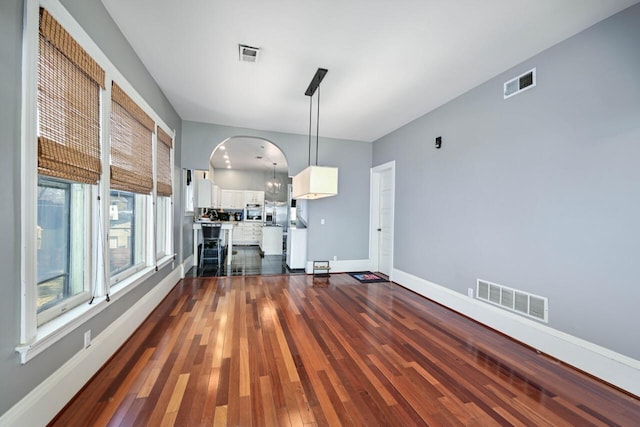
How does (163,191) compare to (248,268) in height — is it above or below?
above

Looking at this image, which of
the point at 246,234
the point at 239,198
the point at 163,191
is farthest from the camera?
the point at 239,198

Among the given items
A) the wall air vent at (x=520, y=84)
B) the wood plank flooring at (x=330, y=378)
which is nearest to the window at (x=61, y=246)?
the wood plank flooring at (x=330, y=378)

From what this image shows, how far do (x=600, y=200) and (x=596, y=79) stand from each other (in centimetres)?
102

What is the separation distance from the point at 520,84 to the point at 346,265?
416cm

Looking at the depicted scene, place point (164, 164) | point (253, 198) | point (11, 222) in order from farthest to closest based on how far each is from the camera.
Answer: point (253, 198)
point (164, 164)
point (11, 222)

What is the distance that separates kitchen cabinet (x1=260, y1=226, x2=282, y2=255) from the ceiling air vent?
5124 millimetres

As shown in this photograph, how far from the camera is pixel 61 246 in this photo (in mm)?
1826

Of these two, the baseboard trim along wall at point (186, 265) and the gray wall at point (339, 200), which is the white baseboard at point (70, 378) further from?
the gray wall at point (339, 200)

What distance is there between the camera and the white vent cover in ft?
8.29

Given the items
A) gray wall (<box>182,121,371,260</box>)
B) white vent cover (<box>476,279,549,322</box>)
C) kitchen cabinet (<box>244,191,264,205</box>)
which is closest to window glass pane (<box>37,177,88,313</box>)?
gray wall (<box>182,121,371,260</box>)

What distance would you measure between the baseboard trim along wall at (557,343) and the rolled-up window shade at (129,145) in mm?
4133

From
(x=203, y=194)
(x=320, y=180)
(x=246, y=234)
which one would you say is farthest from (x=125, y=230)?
(x=246, y=234)

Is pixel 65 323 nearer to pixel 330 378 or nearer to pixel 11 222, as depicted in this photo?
pixel 11 222

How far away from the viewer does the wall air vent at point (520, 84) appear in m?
2.64
